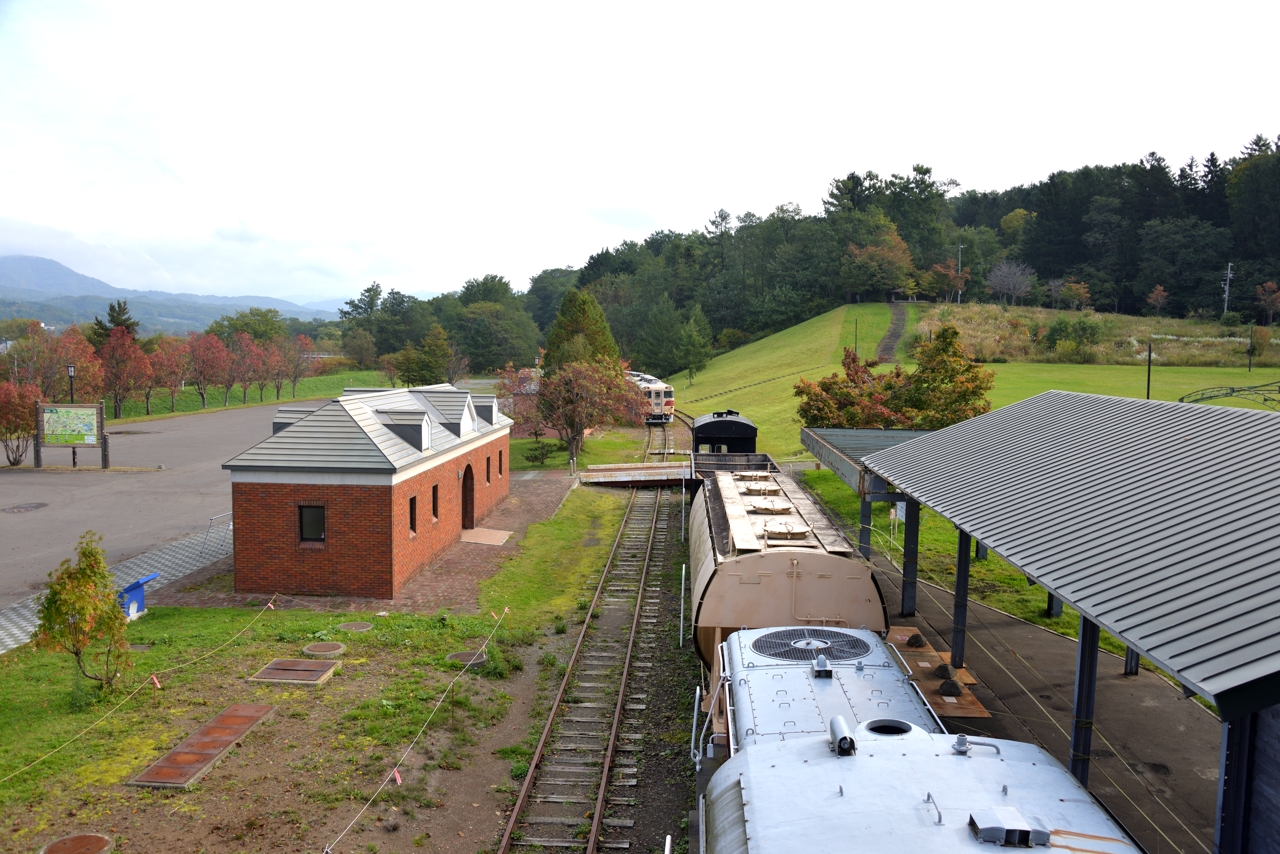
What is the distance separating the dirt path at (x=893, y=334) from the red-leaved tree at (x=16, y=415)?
51798mm

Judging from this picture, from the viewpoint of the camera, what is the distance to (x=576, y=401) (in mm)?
40500

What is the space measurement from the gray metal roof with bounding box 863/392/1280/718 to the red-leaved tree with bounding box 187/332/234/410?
6408 cm

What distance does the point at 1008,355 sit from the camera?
6450 centimetres

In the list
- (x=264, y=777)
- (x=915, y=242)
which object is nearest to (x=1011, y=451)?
(x=264, y=777)

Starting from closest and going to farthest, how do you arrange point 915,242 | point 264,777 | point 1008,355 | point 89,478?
1. point 264,777
2. point 89,478
3. point 1008,355
4. point 915,242

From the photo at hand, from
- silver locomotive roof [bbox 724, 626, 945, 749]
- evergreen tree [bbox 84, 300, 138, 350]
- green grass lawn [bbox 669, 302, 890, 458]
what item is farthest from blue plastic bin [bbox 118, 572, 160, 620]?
evergreen tree [bbox 84, 300, 138, 350]

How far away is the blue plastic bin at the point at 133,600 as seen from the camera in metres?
17.8

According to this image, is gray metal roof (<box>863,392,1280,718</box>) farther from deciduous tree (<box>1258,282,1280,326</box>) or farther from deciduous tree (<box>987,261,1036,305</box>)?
deciduous tree (<box>987,261,1036,305</box>)

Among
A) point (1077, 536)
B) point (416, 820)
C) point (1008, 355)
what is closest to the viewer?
point (1077, 536)

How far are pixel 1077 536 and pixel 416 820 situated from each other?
8.88m

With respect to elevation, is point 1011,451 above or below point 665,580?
above

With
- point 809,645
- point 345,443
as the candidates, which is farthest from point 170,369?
point 809,645

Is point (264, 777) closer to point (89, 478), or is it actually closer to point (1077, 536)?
point (1077, 536)

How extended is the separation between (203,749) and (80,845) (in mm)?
2316
